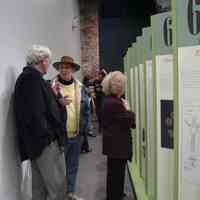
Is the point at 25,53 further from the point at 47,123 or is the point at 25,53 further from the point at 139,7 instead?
the point at 139,7

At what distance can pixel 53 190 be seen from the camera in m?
2.31

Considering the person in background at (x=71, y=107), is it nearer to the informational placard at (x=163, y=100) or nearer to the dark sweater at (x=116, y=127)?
the dark sweater at (x=116, y=127)

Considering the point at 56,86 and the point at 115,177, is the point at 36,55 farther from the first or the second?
the point at 115,177

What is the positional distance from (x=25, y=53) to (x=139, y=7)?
284 inches

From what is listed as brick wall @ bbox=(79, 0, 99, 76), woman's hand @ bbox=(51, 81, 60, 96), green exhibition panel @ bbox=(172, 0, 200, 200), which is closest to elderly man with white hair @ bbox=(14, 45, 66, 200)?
woman's hand @ bbox=(51, 81, 60, 96)

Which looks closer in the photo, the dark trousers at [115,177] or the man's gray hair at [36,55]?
the man's gray hair at [36,55]

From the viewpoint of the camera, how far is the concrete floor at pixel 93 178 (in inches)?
133

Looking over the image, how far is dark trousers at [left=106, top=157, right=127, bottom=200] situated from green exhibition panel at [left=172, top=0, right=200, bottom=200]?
1267mm

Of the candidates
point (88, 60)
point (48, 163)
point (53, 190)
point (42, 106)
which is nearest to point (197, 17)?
point (42, 106)

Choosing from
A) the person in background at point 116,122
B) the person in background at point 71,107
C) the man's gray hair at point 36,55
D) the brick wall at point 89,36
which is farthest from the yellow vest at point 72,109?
the brick wall at point 89,36

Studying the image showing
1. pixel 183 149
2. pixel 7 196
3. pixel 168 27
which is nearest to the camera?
pixel 183 149

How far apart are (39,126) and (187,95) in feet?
3.76

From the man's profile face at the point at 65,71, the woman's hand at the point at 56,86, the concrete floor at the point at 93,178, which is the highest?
the man's profile face at the point at 65,71

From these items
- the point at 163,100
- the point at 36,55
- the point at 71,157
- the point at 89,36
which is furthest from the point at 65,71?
the point at 89,36
